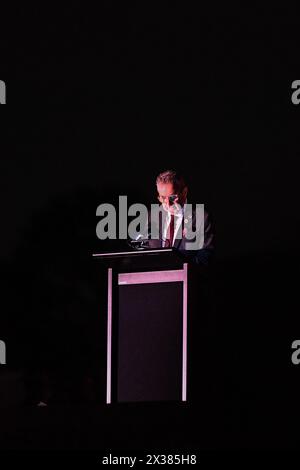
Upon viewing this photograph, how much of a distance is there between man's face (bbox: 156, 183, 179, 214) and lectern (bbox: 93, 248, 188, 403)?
39 cm

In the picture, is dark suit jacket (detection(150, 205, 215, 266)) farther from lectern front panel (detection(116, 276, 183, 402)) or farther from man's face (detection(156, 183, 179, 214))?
lectern front panel (detection(116, 276, 183, 402))

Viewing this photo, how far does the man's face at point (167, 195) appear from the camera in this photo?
4728mm

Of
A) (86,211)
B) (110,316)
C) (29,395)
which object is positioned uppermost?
(86,211)

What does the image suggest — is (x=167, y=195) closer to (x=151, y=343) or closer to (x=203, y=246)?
(x=203, y=246)

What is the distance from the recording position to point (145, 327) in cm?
456

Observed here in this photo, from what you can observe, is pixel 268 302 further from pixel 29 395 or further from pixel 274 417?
pixel 29 395

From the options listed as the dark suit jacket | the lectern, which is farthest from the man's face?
the lectern

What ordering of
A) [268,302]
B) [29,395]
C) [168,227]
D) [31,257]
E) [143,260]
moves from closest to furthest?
[143,260] < [168,227] < [268,302] < [29,395] < [31,257]

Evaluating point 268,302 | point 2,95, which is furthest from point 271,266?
point 2,95

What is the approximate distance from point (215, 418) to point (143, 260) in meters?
1.13

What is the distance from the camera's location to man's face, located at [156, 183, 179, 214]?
15.5ft

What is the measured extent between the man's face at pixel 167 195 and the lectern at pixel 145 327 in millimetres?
386

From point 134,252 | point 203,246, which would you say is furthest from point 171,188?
point 134,252

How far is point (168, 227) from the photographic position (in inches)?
191
